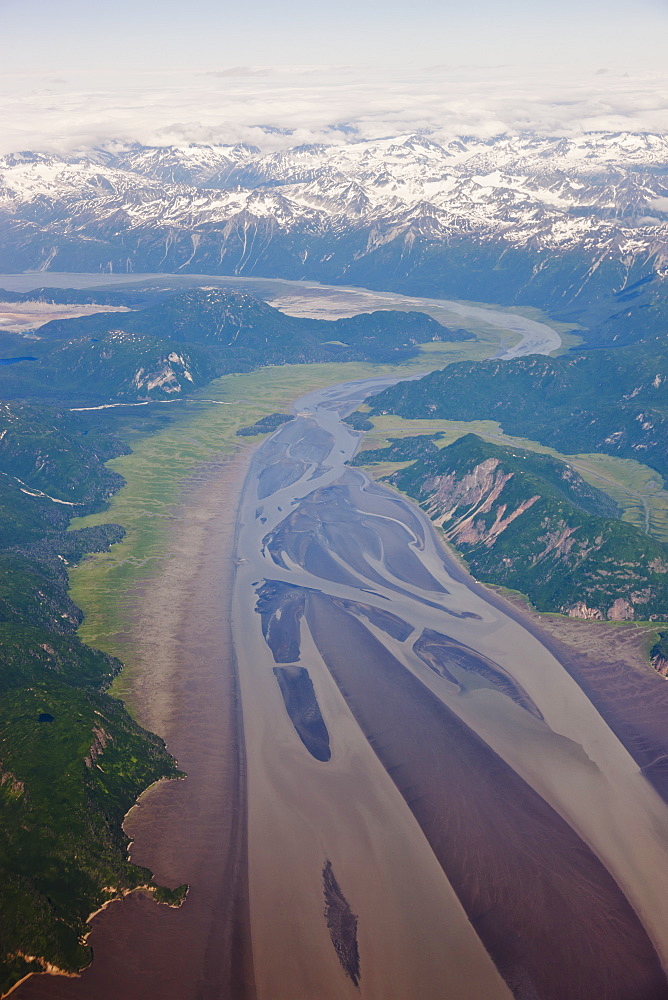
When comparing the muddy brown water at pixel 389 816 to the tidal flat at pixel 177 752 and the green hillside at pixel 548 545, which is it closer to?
the tidal flat at pixel 177 752

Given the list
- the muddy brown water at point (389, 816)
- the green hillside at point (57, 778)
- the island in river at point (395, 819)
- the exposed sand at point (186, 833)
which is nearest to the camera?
the green hillside at point (57, 778)

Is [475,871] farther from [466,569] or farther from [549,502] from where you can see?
[549,502]

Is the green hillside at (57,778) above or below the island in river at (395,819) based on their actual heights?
above

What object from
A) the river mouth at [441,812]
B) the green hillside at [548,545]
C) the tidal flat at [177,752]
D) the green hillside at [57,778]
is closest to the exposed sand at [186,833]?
the tidal flat at [177,752]

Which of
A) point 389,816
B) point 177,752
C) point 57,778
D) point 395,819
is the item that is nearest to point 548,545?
point 389,816

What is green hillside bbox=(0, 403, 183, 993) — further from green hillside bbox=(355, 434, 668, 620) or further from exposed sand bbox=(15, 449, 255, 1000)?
green hillside bbox=(355, 434, 668, 620)

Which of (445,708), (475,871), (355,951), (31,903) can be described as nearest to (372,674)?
(445,708)

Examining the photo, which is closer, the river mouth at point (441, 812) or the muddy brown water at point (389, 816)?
the muddy brown water at point (389, 816)

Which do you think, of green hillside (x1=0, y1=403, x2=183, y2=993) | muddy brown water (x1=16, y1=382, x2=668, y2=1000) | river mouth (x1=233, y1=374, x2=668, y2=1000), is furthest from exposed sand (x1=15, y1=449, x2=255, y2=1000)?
river mouth (x1=233, y1=374, x2=668, y2=1000)
